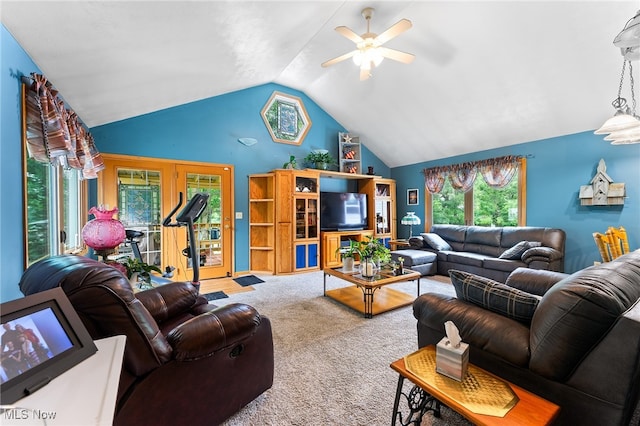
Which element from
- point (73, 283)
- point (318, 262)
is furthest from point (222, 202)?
point (73, 283)

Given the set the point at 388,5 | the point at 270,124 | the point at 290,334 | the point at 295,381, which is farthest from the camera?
the point at 270,124

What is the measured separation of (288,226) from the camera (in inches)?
199

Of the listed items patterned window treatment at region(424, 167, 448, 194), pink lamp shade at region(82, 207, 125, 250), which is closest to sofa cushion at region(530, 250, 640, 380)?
pink lamp shade at region(82, 207, 125, 250)

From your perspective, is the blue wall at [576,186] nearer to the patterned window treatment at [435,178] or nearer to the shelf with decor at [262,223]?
the patterned window treatment at [435,178]

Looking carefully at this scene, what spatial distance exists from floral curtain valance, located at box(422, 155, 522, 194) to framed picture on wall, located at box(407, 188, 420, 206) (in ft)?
1.21

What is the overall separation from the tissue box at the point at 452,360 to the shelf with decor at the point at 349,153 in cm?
508

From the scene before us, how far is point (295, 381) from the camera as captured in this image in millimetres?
1890

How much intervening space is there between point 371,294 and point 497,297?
5.46 feet

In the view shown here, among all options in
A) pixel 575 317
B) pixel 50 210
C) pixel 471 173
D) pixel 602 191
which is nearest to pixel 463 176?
pixel 471 173

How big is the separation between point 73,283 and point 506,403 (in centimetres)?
172

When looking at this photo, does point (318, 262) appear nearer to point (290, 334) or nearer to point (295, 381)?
point (290, 334)

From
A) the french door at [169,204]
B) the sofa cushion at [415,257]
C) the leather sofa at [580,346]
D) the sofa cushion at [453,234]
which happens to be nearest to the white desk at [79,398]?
the leather sofa at [580,346]

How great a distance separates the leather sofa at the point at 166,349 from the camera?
1.05 m

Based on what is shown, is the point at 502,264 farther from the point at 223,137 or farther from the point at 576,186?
the point at 223,137
